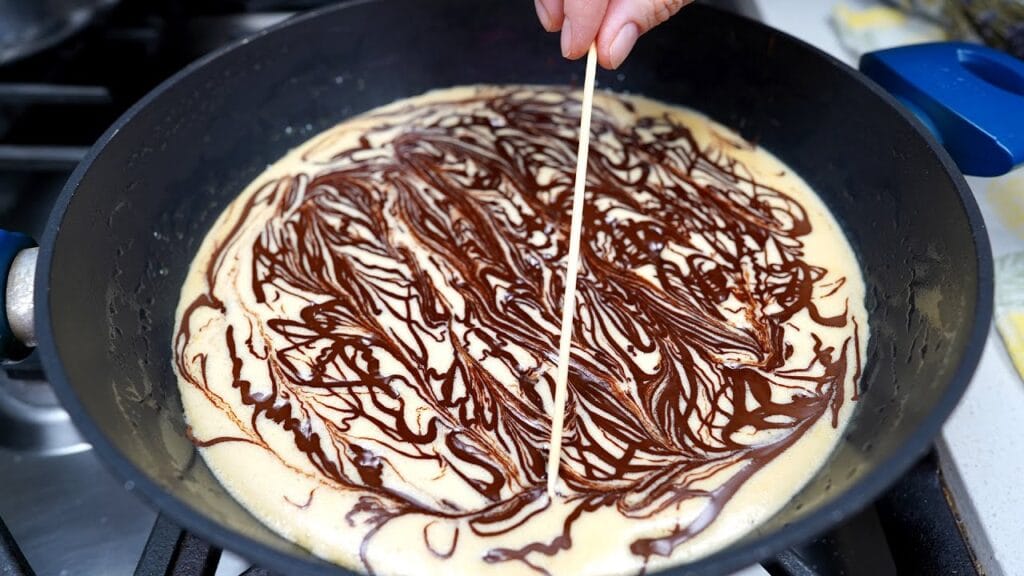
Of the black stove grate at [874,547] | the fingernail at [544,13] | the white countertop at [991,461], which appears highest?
the fingernail at [544,13]

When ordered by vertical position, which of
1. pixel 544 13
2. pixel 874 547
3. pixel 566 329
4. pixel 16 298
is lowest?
pixel 874 547

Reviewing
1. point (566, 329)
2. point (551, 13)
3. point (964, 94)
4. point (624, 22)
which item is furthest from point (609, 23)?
point (964, 94)

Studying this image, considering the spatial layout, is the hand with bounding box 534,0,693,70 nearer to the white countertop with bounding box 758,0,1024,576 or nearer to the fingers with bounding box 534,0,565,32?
the fingers with bounding box 534,0,565,32

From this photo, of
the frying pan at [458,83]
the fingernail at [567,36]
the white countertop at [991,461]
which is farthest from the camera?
the fingernail at [567,36]

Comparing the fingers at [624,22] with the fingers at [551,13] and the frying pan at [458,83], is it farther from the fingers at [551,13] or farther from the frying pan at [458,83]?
the frying pan at [458,83]

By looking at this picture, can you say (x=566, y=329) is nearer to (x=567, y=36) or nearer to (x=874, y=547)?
(x=567, y=36)

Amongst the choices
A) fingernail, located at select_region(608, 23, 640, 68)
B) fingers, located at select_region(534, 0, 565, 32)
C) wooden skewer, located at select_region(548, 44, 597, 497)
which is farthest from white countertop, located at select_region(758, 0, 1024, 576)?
fingers, located at select_region(534, 0, 565, 32)

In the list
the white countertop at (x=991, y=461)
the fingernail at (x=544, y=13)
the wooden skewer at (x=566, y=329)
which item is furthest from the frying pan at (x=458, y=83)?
the fingernail at (x=544, y=13)

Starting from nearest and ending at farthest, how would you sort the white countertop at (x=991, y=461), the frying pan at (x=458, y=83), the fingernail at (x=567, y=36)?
the frying pan at (x=458, y=83) < the white countertop at (x=991, y=461) < the fingernail at (x=567, y=36)
